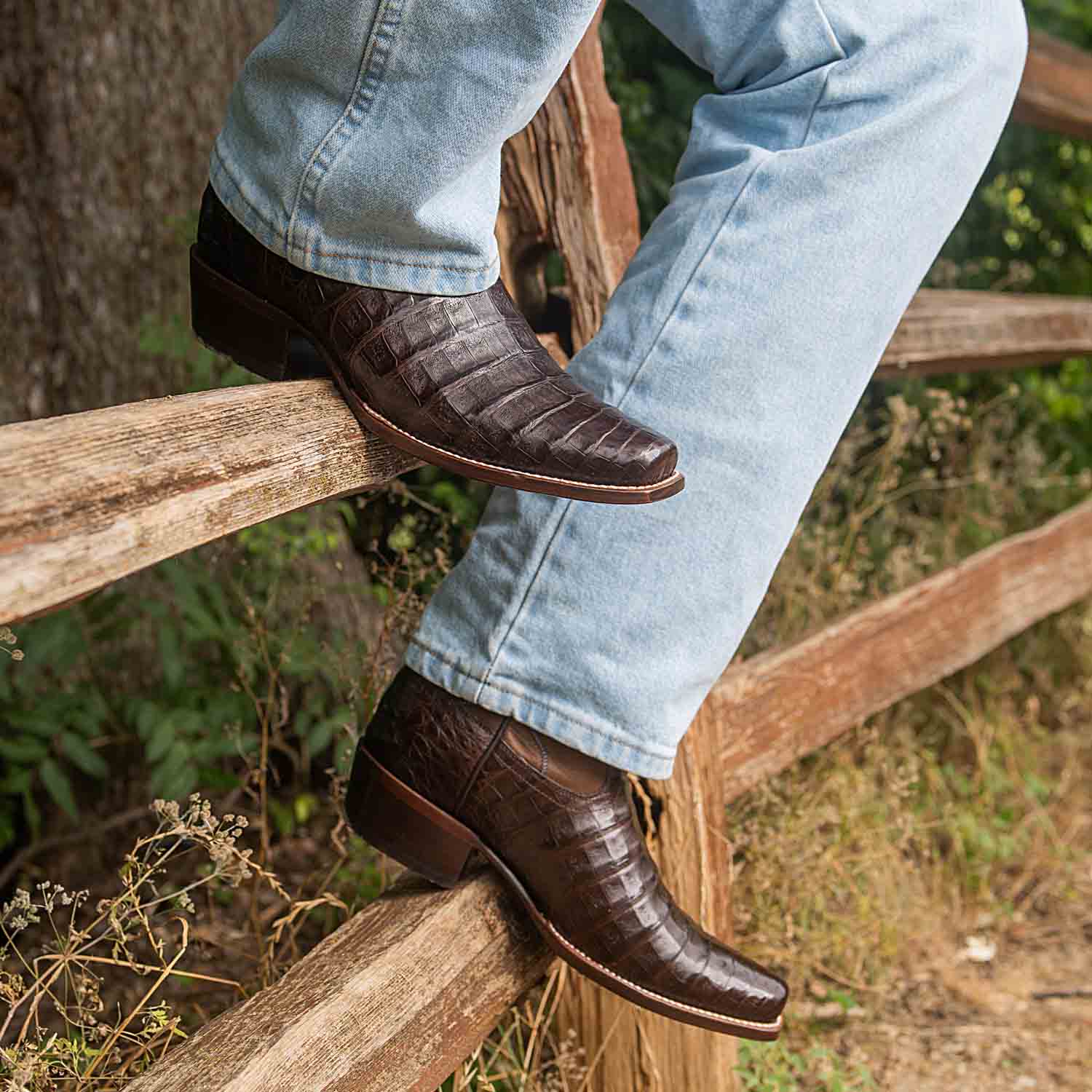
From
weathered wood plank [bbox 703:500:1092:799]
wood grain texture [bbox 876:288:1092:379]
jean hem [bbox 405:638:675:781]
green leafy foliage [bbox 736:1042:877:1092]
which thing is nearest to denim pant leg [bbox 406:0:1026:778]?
jean hem [bbox 405:638:675:781]

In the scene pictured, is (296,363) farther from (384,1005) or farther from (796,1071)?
(796,1071)

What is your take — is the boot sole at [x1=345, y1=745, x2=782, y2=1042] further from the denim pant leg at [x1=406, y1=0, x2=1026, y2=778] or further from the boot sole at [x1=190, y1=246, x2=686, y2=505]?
the boot sole at [x1=190, y1=246, x2=686, y2=505]

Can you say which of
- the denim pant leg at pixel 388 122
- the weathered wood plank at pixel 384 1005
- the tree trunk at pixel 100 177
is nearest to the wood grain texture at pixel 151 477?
the denim pant leg at pixel 388 122

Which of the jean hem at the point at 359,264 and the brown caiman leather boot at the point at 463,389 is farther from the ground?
the jean hem at the point at 359,264

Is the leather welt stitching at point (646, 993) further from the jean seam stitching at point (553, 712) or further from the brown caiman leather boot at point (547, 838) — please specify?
the jean seam stitching at point (553, 712)

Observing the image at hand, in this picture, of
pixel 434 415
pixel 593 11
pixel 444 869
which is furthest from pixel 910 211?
pixel 444 869

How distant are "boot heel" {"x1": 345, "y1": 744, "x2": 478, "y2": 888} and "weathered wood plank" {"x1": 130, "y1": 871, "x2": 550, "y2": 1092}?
43 mm

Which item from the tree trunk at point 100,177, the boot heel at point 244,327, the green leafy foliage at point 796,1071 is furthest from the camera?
the tree trunk at point 100,177

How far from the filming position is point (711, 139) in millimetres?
1099

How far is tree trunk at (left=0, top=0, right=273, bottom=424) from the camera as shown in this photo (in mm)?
2025

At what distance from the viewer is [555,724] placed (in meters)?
1.02

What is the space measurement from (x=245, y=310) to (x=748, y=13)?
20.6 inches

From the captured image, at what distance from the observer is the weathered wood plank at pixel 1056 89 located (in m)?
2.64

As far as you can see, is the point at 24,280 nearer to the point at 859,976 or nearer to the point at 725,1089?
the point at 725,1089
